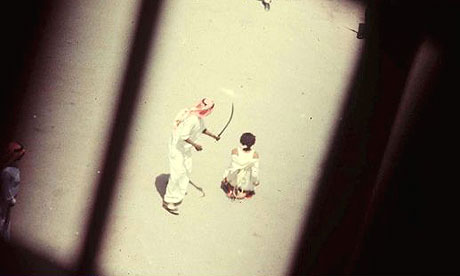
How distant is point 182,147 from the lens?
92cm

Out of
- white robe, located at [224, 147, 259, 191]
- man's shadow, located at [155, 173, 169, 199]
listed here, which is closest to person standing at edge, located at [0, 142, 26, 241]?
man's shadow, located at [155, 173, 169, 199]

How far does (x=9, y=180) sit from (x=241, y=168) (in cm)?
53

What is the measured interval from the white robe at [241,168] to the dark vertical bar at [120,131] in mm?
254

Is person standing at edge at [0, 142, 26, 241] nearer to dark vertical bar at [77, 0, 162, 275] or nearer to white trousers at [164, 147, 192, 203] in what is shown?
dark vertical bar at [77, 0, 162, 275]

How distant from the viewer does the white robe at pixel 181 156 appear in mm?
912

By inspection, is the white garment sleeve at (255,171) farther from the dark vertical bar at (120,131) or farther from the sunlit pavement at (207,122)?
the dark vertical bar at (120,131)

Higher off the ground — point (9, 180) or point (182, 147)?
point (182, 147)

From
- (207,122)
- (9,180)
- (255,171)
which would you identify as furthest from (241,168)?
(9,180)

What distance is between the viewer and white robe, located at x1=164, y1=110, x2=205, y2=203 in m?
0.91

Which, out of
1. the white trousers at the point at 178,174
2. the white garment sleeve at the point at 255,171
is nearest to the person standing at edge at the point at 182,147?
the white trousers at the point at 178,174

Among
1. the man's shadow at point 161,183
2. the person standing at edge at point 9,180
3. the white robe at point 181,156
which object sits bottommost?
the person standing at edge at point 9,180

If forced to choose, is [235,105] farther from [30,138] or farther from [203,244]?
[30,138]

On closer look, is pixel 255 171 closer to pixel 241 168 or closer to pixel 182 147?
pixel 241 168

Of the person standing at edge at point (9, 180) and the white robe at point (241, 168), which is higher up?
the white robe at point (241, 168)
